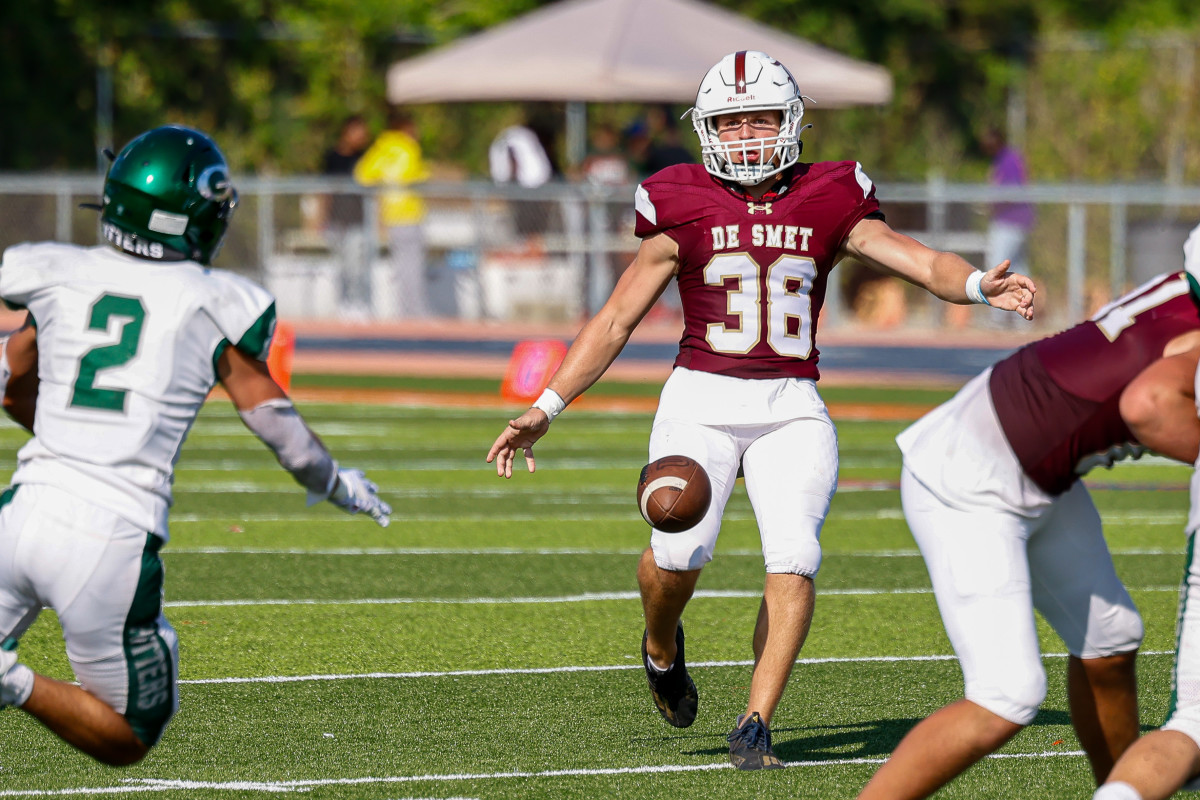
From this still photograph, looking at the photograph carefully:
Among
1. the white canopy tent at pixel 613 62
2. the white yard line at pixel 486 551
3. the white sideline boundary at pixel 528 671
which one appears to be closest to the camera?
the white sideline boundary at pixel 528 671

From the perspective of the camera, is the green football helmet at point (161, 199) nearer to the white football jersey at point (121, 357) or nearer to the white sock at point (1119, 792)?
the white football jersey at point (121, 357)

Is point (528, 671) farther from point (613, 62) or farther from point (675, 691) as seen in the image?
point (613, 62)

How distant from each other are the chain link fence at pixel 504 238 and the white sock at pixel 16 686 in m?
13.5

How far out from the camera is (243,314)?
13.0ft

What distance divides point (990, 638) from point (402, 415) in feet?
36.6

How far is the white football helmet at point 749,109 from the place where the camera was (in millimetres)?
5227

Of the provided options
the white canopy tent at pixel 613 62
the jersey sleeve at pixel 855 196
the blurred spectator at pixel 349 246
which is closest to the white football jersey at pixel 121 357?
the jersey sleeve at pixel 855 196

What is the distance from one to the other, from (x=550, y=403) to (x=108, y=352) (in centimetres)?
160

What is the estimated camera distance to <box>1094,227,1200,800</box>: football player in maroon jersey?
3.51 metres

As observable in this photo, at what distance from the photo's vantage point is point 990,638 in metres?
3.76

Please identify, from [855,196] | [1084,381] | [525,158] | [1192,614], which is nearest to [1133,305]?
[1084,381]

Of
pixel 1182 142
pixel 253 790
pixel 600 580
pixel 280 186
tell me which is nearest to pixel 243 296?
pixel 253 790

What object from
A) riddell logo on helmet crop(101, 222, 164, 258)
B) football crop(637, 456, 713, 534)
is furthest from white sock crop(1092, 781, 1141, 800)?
riddell logo on helmet crop(101, 222, 164, 258)

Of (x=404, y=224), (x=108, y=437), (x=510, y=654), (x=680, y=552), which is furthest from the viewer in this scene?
(x=404, y=224)
